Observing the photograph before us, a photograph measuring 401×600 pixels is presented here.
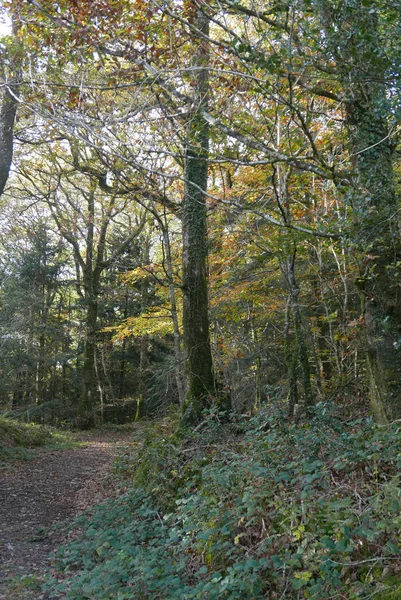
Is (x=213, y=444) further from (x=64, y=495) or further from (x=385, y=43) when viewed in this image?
(x=385, y=43)

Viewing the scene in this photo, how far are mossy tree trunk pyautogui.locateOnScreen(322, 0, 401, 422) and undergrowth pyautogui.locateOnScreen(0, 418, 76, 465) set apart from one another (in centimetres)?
769

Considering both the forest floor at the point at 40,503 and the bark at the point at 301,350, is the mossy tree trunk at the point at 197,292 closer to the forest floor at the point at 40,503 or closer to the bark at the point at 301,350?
the bark at the point at 301,350

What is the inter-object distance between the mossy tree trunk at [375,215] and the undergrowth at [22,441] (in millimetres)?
7685

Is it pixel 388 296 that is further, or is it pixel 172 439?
pixel 172 439

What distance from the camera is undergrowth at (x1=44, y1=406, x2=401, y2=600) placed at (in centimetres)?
285

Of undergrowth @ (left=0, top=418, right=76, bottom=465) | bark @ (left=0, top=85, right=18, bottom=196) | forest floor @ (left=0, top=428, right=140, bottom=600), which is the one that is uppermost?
bark @ (left=0, top=85, right=18, bottom=196)

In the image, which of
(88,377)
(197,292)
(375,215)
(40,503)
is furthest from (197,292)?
(88,377)

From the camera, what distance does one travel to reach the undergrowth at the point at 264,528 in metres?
2.85

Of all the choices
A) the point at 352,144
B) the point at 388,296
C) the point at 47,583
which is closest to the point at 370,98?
the point at 352,144

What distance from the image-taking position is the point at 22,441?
440 inches

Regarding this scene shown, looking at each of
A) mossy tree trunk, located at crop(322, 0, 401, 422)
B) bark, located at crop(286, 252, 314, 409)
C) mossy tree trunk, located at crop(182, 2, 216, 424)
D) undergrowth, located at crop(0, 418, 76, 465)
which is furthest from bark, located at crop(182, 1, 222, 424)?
undergrowth, located at crop(0, 418, 76, 465)

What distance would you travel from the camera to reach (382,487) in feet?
10.3

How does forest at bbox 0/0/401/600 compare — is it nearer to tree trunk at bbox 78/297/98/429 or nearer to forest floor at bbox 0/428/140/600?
forest floor at bbox 0/428/140/600

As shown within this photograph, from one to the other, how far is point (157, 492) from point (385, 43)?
5.40m
